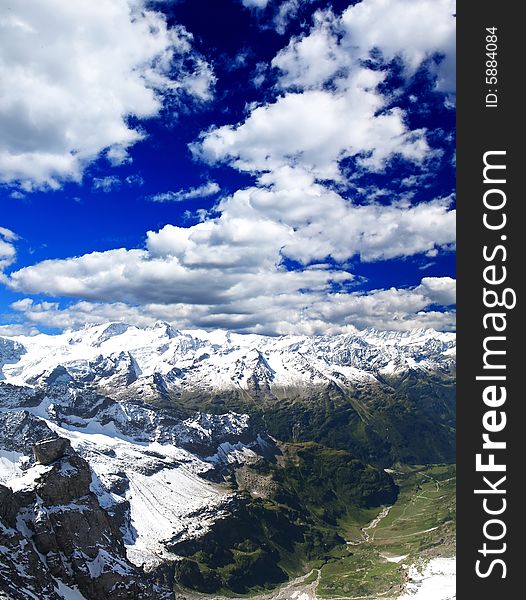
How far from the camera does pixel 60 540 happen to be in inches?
3659

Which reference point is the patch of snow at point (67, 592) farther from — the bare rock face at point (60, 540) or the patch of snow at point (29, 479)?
the patch of snow at point (29, 479)

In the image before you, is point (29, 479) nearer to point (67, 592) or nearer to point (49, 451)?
point (49, 451)

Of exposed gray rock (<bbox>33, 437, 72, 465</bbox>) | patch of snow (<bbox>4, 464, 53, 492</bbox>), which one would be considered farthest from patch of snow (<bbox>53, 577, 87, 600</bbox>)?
exposed gray rock (<bbox>33, 437, 72, 465</bbox>)

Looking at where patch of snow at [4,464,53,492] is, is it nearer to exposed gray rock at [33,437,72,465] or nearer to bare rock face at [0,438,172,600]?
bare rock face at [0,438,172,600]

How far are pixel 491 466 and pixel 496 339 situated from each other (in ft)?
16.4

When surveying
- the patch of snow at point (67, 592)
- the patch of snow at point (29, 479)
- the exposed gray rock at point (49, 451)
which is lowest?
the patch of snow at point (67, 592)

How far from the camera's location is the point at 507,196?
21.0 meters

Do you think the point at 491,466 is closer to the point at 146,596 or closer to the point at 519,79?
the point at 519,79

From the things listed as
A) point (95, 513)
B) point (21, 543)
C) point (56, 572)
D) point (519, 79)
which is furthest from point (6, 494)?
point (519, 79)

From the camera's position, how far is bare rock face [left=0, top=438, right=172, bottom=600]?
7750 cm

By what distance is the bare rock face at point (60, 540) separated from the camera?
77500mm

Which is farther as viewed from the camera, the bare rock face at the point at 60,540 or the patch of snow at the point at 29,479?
the patch of snow at the point at 29,479

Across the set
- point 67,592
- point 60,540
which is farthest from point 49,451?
point 67,592

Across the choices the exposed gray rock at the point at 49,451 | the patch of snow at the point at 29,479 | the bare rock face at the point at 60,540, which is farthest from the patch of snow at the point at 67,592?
the exposed gray rock at the point at 49,451
